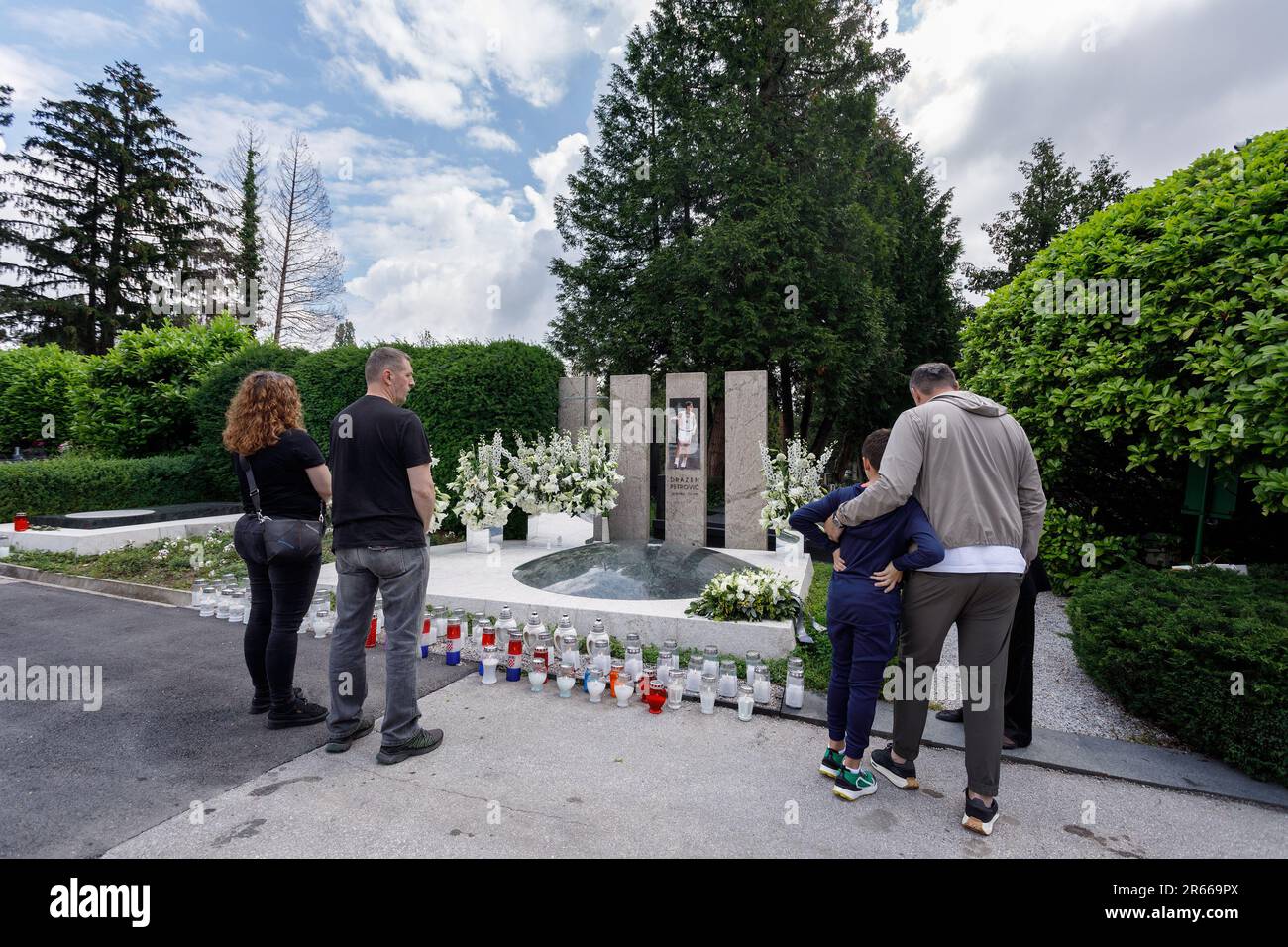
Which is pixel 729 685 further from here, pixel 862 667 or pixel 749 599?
pixel 862 667

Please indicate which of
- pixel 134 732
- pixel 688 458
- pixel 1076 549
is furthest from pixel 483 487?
pixel 1076 549

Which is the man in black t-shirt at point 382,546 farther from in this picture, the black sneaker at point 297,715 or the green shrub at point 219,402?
the green shrub at point 219,402

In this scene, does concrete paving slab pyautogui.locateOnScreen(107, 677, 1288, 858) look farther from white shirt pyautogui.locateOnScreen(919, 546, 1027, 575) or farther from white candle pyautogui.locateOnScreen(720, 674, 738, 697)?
white shirt pyautogui.locateOnScreen(919, 546, 1027, 575)

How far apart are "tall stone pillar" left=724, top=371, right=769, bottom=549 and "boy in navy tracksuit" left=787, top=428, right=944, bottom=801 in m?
5.97

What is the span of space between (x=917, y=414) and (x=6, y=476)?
14.5 m

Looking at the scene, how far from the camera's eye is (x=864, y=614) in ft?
9.95

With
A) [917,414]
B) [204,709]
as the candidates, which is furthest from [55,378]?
[917,414]

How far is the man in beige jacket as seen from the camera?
2811 millimetres

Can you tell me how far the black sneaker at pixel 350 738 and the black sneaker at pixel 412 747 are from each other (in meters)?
0.24

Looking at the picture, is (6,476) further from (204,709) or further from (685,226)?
(685,226)

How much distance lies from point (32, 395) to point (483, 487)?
1765 cm

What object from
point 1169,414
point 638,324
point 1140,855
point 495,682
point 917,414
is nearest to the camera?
point 1140,855

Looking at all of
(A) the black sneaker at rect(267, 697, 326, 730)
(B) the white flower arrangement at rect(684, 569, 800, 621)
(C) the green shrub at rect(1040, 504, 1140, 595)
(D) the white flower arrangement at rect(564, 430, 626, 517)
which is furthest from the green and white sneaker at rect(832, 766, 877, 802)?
(D) the white flower arrangement at rect(564, 430, 626, 517)

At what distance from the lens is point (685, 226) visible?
16.3 m
